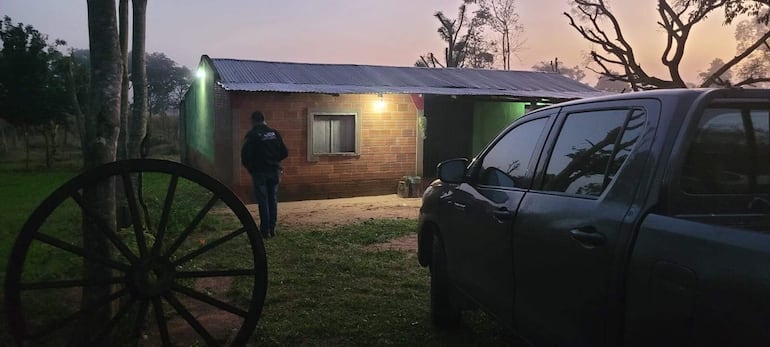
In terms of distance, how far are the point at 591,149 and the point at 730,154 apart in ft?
1.90

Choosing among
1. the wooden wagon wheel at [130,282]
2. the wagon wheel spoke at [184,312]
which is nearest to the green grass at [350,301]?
the wooden wagon wheel at [130,282]

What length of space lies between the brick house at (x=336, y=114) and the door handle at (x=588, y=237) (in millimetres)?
10227

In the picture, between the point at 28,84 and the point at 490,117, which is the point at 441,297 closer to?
the point at 490,117

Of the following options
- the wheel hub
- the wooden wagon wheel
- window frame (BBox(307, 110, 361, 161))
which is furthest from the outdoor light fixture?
the wheel hub

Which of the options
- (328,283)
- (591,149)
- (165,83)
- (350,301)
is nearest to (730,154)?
(591,149)

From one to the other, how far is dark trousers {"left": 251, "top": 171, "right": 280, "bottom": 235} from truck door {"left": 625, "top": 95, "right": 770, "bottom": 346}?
6.58m

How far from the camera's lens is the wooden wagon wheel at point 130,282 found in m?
2.83

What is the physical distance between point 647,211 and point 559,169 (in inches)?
33.5

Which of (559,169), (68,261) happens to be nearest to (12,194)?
(68,261)

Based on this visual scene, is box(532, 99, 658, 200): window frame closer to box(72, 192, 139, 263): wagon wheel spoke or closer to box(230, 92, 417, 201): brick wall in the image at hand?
box(72, 192, 139, 263): wagon wheel spoke

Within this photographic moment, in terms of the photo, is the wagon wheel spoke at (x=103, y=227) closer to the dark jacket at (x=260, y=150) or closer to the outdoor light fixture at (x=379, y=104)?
the dark jacket at (x=260, y=150)

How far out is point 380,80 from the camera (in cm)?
1467

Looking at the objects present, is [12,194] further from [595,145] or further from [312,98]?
[595,145]

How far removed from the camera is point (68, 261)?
6.41m
